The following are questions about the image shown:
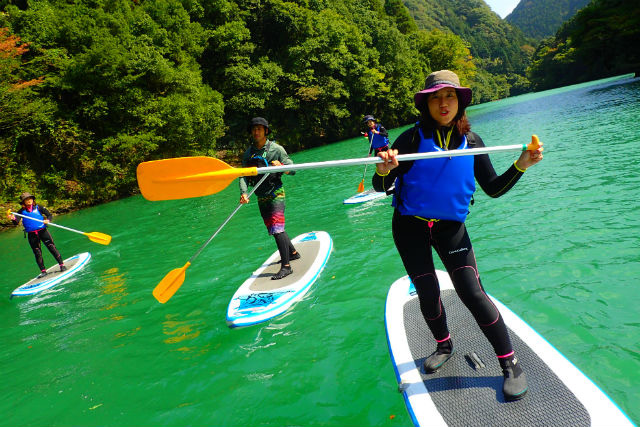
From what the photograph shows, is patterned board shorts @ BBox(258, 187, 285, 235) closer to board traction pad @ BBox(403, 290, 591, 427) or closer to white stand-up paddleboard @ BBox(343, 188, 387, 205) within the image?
board traction pad @ BBox(403, 290, 591, 427)

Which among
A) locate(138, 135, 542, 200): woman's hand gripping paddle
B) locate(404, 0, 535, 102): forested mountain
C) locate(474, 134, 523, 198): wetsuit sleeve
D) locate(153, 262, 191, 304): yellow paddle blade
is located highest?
locate(404, 0, 535, 102): forested mountain

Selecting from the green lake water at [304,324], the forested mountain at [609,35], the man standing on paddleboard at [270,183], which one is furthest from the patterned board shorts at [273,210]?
the forested mountain at [609,35]

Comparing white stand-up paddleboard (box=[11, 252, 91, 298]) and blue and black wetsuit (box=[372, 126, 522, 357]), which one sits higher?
blue and black wetsuit (box=[372, 126, 522, 357])

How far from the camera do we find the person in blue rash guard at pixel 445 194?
7.88ft

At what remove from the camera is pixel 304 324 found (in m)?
4.20

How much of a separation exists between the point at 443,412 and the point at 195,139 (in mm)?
27677

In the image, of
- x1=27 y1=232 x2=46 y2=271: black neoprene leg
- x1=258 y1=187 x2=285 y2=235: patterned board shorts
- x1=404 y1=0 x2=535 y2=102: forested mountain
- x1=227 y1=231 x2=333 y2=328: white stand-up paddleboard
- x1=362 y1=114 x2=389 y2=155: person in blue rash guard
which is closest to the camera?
x1=227 y1=231 x2=333 y2=328: white stand-up paddleboard

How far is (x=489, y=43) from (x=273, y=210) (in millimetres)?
199621

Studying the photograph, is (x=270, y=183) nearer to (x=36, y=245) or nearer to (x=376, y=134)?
(x=376, y=134)

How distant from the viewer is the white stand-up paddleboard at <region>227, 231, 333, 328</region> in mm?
4398

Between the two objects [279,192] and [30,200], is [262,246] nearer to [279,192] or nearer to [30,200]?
[279,192]

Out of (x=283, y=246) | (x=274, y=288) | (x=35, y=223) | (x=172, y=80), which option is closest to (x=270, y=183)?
(x=283, y=246)

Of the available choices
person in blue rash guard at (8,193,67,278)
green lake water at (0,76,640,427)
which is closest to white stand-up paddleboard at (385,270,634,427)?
green lake water at (0,76,640,427)

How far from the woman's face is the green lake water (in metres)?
2.23
